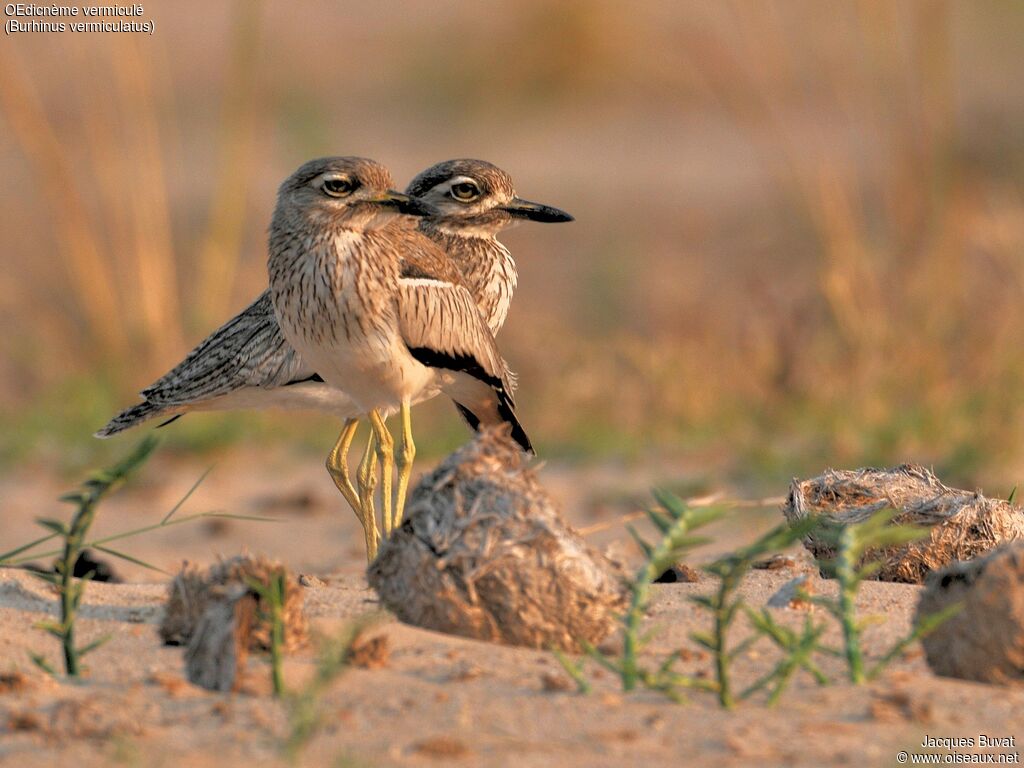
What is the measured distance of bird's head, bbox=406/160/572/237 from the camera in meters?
5.25

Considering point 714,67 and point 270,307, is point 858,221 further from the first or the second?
point 270,307

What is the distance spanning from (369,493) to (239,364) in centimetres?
73

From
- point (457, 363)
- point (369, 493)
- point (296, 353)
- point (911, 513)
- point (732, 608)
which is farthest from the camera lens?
point (296, 353)

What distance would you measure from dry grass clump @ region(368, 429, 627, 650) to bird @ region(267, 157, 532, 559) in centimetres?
145

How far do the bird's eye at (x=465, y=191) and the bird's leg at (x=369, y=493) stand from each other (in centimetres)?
87

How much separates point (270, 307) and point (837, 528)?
2465 millimetres

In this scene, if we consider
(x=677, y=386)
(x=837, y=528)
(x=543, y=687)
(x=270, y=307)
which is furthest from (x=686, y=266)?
(x=543, y=687)

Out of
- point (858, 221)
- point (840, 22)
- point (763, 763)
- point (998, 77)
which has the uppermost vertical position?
point (998, 77)

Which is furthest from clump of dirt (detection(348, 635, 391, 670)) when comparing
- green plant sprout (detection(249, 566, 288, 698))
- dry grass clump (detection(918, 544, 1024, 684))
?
dry grass clump (detection(918, 544, 1024, 684))

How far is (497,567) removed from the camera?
2893 millimetres

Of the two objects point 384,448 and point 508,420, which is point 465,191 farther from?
point 384,448

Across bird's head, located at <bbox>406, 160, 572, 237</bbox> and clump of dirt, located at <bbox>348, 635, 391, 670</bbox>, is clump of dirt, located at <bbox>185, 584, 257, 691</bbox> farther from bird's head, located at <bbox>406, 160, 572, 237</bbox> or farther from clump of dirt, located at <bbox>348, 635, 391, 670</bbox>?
bird's head, located at <bbox>406, 160, 572, 237</bbox>

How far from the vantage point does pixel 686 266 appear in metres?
11.1

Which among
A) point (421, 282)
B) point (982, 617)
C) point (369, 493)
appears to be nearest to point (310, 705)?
point (982, 617)
